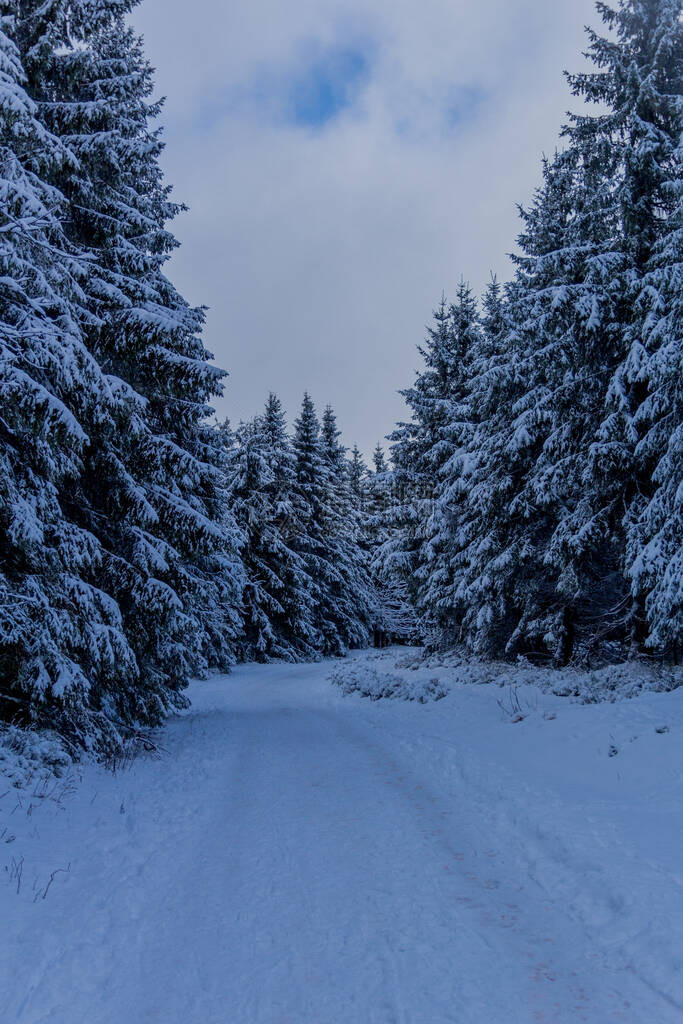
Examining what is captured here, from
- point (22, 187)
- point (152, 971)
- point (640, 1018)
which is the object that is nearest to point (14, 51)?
point (22, 187)

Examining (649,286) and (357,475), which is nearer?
(649,286)

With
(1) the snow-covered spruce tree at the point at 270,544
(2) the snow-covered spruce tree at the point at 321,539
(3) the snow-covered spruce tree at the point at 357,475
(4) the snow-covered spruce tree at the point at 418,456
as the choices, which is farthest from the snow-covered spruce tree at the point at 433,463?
(3) the snow-covered spruce tree at the point at 357,475

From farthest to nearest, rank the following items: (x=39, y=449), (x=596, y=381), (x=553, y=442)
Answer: (x=553, y=442) → (x=596, y=381) → (x=39, y=449)

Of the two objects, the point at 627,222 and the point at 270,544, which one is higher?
the point at 627,222

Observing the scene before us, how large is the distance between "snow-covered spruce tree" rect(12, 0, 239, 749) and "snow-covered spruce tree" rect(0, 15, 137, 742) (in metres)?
0.94

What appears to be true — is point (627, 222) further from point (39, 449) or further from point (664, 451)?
point (39, 449)

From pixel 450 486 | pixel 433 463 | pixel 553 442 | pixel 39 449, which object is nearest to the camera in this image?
pixel 39 449

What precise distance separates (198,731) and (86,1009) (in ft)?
32.5

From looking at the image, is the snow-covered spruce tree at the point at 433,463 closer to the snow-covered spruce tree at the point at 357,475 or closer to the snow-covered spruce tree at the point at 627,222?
the snow-covered spruce tree at the point at 627,222

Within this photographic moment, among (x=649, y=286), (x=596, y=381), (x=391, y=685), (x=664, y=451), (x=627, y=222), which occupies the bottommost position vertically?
(x=391, y=685)

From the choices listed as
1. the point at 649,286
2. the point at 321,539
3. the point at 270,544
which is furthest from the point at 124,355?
the point at 321,539

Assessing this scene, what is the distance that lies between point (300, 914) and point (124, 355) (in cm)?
951

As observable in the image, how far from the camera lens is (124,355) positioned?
11.0 meters

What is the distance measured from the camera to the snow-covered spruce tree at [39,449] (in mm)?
7594
